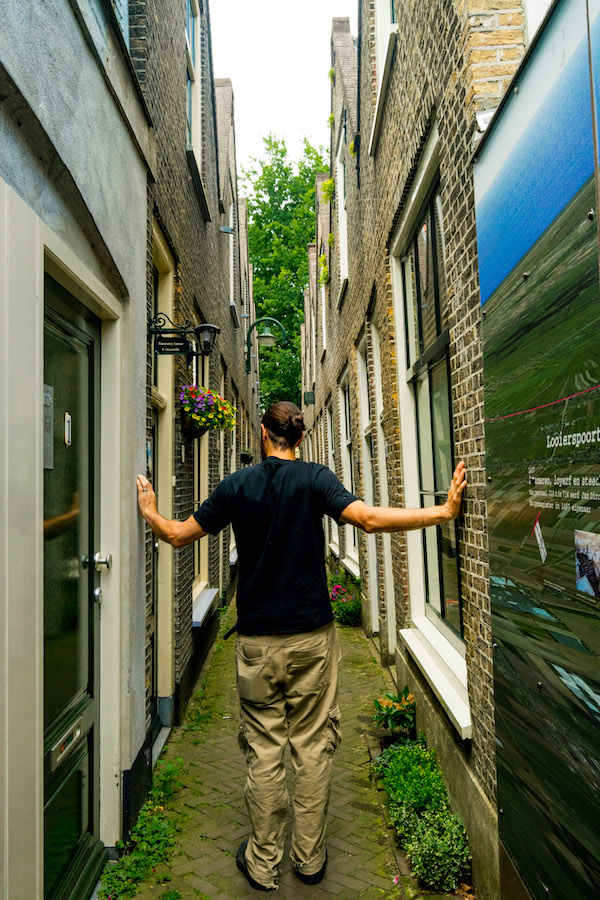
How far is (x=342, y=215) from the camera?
9.47 meters

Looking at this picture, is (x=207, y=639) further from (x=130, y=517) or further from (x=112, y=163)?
(x=112, y=163)

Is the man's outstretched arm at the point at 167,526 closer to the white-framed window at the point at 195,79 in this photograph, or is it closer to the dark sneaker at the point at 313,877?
the dark sneaker at the point at 313,877

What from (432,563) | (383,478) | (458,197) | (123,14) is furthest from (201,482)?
(458,197)

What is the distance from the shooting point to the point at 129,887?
287 centimetres

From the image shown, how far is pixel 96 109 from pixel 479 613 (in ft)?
9.51

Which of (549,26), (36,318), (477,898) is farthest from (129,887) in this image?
(549,26)

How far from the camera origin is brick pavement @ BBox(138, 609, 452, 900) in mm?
2873

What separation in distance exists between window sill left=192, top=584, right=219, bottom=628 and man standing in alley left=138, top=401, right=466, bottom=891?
122 inches

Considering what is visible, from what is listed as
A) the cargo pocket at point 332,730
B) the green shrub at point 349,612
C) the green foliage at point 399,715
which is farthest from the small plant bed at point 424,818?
the green shrub at point 349,612

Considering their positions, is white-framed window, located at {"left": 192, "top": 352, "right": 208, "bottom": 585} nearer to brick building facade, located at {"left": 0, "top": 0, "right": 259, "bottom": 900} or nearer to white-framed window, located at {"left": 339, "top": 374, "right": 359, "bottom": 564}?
brick building facade, located at {"left": 0, "top": 0, "right": 259, "bottom": 900}

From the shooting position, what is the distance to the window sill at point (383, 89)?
4478 millimetres

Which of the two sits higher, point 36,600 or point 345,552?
point 36,600

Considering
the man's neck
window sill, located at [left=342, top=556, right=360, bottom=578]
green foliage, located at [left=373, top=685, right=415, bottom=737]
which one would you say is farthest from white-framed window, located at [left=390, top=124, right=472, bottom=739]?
window sill, located at [left=342, top=556, right=360, bottom=578]

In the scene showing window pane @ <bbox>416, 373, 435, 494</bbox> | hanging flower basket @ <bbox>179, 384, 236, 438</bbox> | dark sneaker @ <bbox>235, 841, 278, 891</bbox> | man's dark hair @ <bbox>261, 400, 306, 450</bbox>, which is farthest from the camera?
hanging flower basket @ <bbox>179, 384, 236, 438</bbox>
